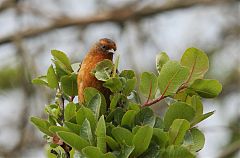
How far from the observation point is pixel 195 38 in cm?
748

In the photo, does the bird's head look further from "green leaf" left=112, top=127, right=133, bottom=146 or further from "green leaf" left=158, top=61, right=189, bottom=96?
"green leaf" left=112, top=127, right=133, bottom=146

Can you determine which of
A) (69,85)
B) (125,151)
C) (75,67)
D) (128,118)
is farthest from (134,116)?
(75,67)

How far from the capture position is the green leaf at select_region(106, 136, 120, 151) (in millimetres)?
2115

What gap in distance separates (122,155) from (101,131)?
0.10 m

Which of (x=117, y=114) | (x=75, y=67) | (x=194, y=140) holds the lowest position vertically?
(x=194, y=140)

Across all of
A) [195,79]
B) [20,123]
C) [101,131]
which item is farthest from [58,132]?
[20,123]

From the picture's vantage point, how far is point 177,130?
214cm

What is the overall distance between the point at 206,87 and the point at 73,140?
476 mm

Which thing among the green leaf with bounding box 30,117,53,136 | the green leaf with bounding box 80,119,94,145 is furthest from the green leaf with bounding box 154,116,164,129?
the green leaf with bounding box 30,117,53,136

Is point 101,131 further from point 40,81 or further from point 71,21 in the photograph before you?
point 71,21

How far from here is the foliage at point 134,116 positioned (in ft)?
6.91

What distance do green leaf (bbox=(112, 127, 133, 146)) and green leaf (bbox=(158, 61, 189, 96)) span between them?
0.71 feet

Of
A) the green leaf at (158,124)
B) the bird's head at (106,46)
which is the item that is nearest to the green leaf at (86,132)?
the green leaf at (158,124)

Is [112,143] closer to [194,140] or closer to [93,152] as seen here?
[93,152]
